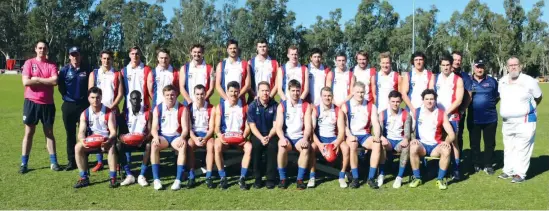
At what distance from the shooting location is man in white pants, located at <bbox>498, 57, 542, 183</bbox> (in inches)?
243

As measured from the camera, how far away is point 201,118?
622 centimetres

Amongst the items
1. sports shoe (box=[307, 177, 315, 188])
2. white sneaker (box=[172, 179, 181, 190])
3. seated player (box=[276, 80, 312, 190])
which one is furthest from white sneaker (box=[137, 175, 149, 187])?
sports shoe (box=[307, 177, 315, 188])

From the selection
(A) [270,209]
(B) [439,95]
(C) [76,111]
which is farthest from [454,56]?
(C) [76,111]

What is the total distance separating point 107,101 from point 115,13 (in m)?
60.3

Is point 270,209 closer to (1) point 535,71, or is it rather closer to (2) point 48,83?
(2) point 48,83

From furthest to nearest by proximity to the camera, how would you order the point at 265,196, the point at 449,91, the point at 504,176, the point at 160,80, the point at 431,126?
the point at 160,80
the point at 449,91
the point at 504,176
the point at 431,126
the point at 265,196

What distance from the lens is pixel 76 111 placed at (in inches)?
263

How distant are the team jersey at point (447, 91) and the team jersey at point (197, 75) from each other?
11.1ft

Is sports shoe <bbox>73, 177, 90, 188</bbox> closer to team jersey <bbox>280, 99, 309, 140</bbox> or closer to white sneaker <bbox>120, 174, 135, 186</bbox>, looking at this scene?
white sneaker <bbox>120, 174, 135, 186</bbox>

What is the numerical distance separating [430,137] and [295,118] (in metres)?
1.86

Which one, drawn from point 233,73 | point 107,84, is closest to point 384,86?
point 233,73

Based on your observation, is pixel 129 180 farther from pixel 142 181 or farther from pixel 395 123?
pixel 395 123

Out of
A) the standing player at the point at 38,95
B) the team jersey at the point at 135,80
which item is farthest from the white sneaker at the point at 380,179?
the standing player at the point at 38,95

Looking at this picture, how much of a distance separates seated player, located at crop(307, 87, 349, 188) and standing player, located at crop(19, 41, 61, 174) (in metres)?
3.77
